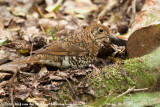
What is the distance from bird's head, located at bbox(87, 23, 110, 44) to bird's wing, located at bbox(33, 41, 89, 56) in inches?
14.4

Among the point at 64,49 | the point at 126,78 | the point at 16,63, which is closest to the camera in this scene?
the point at 126,78

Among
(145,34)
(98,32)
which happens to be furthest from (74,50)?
(145,34)

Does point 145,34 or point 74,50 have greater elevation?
point 145,34

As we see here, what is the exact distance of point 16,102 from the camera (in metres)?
3.21

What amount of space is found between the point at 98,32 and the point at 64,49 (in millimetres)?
790

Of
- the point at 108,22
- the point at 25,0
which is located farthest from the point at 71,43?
the point at 25,0

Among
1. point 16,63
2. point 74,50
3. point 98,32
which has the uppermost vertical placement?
point 98,32

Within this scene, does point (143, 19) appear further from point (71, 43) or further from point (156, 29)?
point (71, 43)

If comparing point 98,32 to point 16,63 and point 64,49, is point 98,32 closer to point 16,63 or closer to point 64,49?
point 64,49

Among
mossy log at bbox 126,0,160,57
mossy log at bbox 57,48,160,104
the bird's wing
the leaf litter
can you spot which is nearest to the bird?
the bird's wing

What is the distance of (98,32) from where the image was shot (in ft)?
15.6

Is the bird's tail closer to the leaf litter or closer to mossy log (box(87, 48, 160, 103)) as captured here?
the leaf litter

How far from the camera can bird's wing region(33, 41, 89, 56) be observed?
177 inches

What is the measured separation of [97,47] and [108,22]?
110 inches
